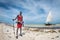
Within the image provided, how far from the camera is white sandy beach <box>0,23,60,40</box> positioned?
3.49 meters

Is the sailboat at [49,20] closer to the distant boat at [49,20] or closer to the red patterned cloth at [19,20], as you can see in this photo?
the distant boat at [49,20]

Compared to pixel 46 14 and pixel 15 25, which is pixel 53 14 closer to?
pixel 46 14

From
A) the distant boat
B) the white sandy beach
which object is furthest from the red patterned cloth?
the distant boat

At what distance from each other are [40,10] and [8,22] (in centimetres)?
58

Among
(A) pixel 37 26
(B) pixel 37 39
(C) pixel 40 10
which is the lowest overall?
(B) pixel 37 39

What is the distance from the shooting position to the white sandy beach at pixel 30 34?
349 cm

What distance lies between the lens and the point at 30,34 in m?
3.49

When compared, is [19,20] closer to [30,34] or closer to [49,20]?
[30,34]

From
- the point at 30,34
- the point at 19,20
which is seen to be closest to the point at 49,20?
the point at 30,34

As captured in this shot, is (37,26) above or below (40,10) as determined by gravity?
Answer: below

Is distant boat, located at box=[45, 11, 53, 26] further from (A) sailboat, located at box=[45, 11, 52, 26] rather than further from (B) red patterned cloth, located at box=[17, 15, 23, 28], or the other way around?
(B) red patterned cloth, located at box=[17, 15, 23, 28]

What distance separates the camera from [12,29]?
3504mm

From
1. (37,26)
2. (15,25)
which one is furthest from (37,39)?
(15,25)

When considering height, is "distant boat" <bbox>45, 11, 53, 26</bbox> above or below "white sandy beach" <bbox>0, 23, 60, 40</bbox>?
above
